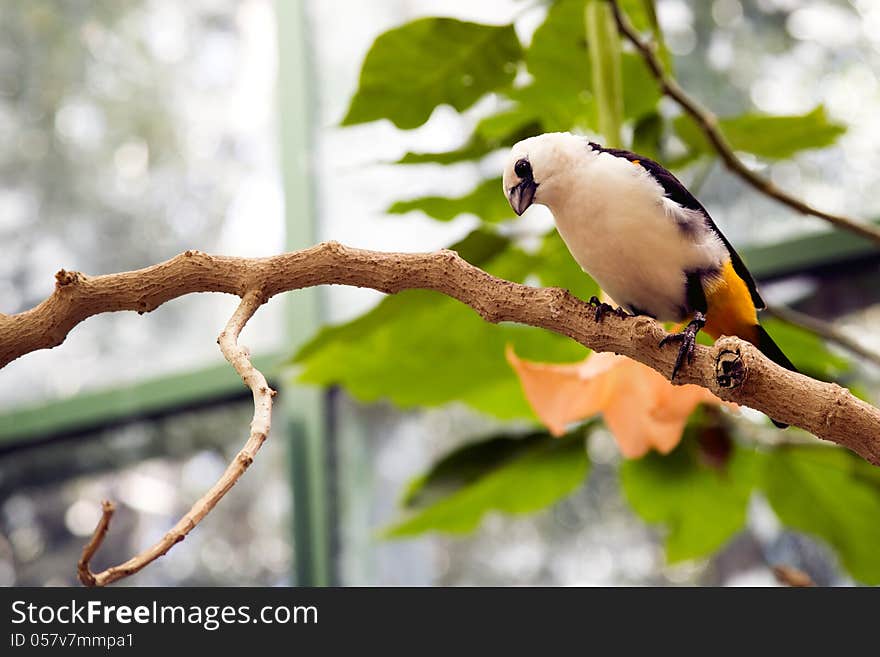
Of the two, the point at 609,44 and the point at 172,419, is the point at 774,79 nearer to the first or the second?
the point at 609,44

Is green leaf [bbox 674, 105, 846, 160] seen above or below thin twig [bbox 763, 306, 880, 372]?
above

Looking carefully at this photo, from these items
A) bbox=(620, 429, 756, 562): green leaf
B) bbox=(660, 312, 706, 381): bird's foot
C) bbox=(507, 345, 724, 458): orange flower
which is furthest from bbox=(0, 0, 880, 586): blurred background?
bbox=(660, 312, 706, 381): bird's foot

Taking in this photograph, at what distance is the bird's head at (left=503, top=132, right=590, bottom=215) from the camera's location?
11.9 inches

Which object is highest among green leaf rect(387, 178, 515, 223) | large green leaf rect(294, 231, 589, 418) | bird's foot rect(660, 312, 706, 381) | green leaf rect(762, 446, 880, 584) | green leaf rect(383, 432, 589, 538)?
green leaf rect(387, 178, 515, 223)

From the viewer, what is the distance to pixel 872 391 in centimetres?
100

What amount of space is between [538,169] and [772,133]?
32 cm

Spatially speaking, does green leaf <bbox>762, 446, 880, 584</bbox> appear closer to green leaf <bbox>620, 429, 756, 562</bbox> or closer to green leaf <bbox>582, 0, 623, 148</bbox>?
green leaf <bbox>620, 429, 756, 562</bbox>

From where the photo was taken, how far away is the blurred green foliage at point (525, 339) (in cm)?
49

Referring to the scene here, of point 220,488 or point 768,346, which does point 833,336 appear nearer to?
point 768,346

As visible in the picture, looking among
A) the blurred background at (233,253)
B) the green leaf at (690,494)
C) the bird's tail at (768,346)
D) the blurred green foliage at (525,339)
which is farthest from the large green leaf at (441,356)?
the blurred background at (233,253)

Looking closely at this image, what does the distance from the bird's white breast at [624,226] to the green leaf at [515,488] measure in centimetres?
32

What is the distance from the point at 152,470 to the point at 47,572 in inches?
7.2

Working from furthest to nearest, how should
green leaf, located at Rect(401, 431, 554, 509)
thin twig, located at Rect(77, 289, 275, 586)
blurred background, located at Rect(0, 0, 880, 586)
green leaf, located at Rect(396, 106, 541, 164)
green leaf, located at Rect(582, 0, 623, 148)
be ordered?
blurred background, located at Rect(0, 0, 880, 586), green leaf, located at Rect(401, 431, 554, 509), green leaf, located at Rect(396, 106, 541, 164), green leaf, located at Rect(582, 0, 623, 148), thin twig, located at Rect(77, 289, 275, 586)
